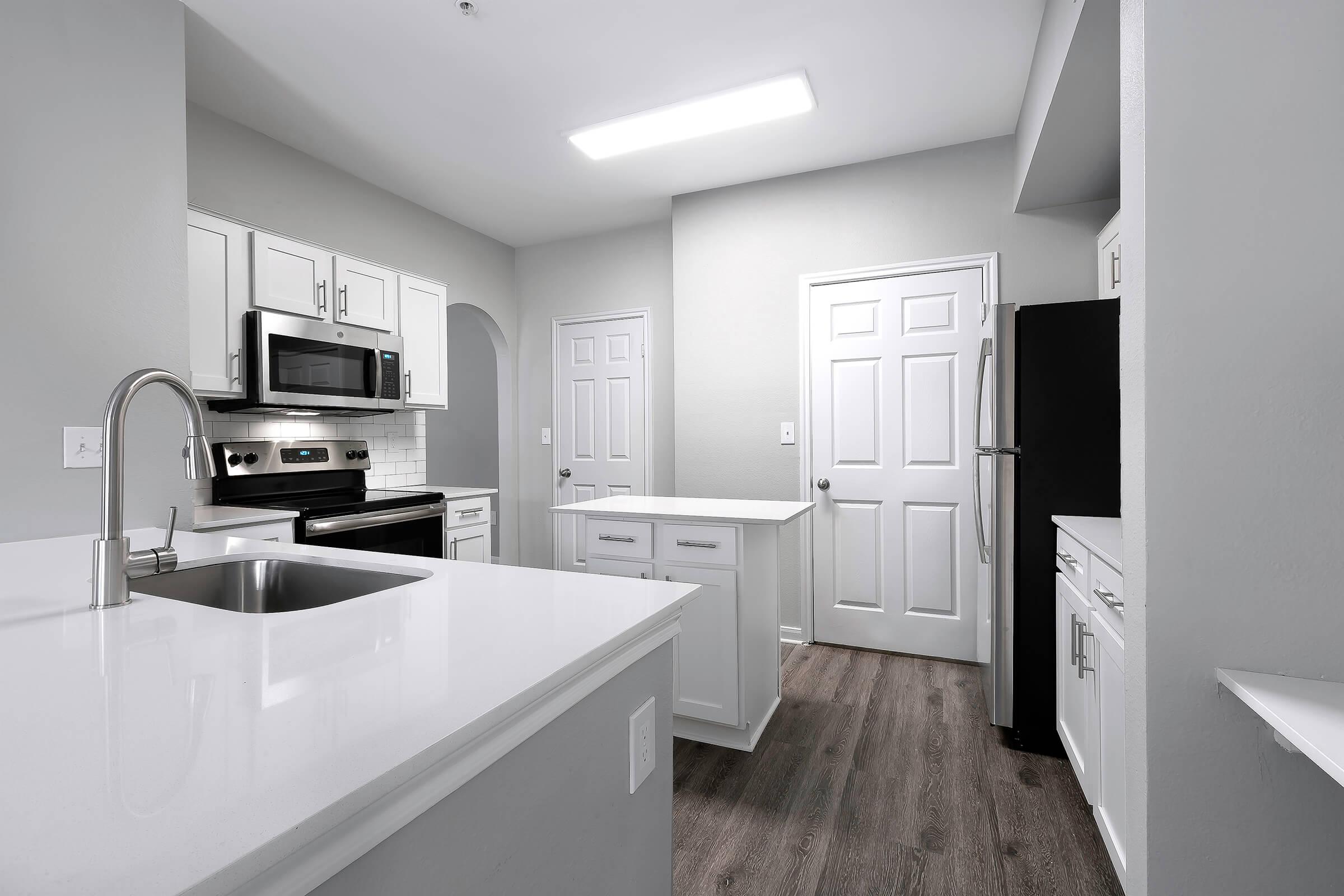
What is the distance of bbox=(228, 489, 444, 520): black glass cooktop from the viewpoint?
278cm

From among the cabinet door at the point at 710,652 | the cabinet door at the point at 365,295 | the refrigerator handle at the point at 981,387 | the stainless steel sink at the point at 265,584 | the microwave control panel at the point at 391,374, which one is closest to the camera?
the stainless steel sink at the point at 265,584

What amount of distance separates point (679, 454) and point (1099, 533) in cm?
250

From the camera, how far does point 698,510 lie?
250cm

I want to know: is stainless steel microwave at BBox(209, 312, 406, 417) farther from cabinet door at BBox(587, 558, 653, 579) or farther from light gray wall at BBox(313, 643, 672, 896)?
light gray wall at BBox(313, 643, 672, 896)

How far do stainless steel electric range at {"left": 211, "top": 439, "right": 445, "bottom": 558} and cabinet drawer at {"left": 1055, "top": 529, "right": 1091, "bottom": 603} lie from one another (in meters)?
2.64

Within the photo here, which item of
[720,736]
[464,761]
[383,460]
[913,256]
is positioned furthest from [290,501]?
[913,256]

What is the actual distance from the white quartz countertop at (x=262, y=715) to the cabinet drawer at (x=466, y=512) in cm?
244

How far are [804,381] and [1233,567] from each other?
9.01 ft

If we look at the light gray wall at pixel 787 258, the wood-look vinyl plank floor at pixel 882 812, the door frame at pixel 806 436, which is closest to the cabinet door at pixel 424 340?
the light gray wall at pixel 787 258

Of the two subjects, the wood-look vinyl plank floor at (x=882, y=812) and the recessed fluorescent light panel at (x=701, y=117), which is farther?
the recessed fluorescent light panel at (x=701, y=117)

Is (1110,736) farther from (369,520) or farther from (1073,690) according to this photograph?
(369,520)

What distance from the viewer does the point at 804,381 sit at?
11.9ft

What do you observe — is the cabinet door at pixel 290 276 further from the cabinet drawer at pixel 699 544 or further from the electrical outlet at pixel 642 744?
the electrical outlet at pixel 642 744

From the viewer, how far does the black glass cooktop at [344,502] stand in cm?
278
